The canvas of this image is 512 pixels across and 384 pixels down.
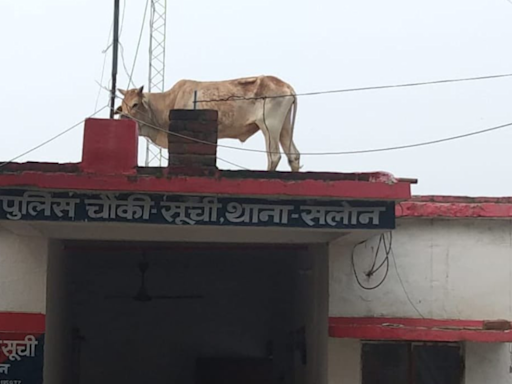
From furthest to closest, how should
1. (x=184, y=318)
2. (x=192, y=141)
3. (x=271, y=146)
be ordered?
(x=184, y=318), (x=271, y=146), (x=192, y=141)

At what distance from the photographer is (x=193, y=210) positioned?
21.5 feet

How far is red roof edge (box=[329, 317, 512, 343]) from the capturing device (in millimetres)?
7262

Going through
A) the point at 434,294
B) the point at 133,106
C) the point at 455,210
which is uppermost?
the point at 133,106

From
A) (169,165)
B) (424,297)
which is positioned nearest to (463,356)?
(424,297)

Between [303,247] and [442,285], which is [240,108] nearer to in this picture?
[303,247]

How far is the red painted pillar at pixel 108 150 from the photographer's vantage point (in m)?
6.33

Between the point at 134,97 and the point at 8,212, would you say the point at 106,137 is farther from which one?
the point at 134,97

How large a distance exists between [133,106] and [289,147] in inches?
64.0

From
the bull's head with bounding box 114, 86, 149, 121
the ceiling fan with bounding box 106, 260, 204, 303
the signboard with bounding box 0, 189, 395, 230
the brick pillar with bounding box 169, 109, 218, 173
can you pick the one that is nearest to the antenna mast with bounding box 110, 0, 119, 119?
the bull's head with bounding box 114, 86, 149, 121

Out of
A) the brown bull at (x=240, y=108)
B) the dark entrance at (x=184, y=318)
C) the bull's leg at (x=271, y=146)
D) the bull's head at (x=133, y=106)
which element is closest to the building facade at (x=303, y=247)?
the dark entrance at (x=184, y=318)

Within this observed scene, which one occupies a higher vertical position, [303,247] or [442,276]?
[303,247]

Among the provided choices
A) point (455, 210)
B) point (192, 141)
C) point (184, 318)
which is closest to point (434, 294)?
point (455, 210)

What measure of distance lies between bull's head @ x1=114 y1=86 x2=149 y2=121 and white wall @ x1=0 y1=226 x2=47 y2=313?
152cm

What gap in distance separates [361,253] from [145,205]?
2356 mm
